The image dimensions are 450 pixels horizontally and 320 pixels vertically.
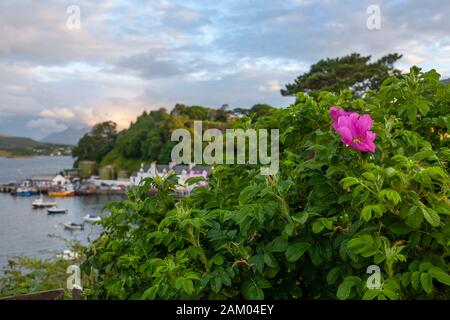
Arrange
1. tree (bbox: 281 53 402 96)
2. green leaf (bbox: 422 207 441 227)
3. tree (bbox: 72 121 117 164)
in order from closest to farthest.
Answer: green leaf (bbox: 422 207 441 227) → tree (bbox: 281 53 402 96) → tree (bbox: 72 121 117 164)

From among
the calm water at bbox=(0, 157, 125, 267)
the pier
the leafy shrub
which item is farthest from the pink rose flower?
the pier

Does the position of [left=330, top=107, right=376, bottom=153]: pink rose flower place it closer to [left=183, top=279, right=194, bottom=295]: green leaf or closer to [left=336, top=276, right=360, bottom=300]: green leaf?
[left=336, top=276, right=360, bottom=300]: green leaf

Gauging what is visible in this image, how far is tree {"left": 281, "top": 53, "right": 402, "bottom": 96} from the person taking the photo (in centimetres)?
2473

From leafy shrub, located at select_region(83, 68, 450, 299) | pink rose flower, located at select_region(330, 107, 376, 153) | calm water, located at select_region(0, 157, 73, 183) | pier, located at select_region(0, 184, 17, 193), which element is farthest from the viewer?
calm water, located at select_region(0, 157, 73, 183)

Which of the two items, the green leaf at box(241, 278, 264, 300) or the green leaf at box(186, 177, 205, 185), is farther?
the green leaf at box(186, 177, 205, 185)

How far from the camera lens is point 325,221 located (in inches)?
61.1

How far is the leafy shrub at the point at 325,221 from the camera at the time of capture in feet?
→ 4.80

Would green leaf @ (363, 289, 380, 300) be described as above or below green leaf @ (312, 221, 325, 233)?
below

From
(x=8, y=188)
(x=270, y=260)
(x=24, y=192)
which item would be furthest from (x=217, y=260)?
(x=8, y=188)

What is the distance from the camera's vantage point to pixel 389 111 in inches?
85.4

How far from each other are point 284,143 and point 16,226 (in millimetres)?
49063

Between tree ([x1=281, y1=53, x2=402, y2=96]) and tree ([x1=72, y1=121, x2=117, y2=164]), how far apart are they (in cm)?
7572

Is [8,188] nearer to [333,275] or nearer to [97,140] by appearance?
[97,140]

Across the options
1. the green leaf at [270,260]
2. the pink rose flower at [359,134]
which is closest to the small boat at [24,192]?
the green leaf at [270,260]
